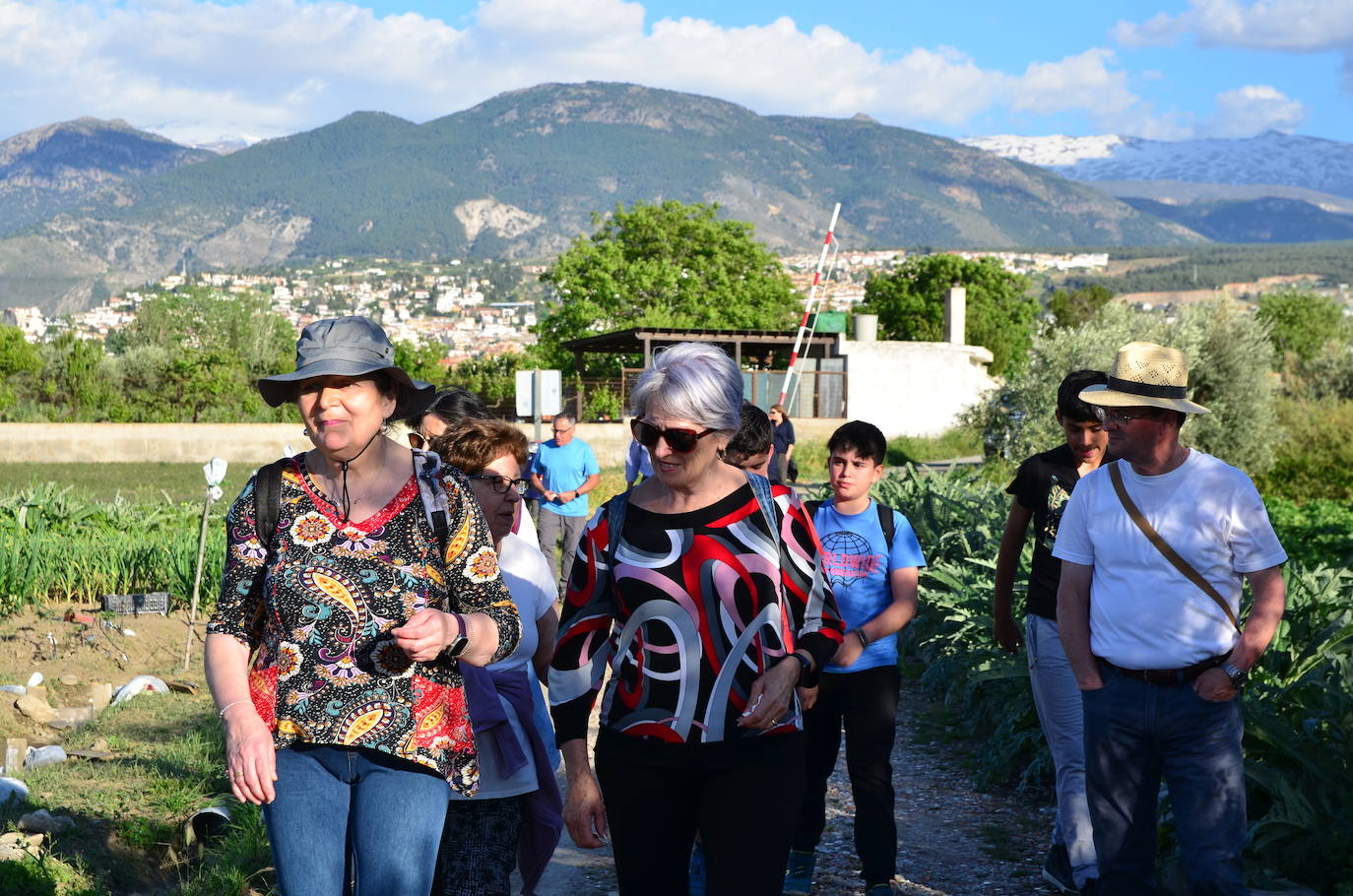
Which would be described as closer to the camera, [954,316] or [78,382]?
[78,382]

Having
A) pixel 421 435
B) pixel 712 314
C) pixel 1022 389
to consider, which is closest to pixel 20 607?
pixel 421 435

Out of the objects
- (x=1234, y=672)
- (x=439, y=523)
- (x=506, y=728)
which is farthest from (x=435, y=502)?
(x=1234, y=672)

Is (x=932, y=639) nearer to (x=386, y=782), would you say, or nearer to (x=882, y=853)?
(x=882, y=853)

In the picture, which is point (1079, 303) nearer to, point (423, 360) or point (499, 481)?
point (423, 360)

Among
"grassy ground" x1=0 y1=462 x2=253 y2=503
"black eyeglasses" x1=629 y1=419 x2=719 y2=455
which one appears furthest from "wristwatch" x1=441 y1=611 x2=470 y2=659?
"grassy ground" x1=0 y1=462 x2=253 y2=503

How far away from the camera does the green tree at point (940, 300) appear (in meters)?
88.8

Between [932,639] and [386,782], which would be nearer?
[386,782]

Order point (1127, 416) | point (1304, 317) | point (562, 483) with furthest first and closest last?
point (1304, 317) < point (562, 483) < point (1127, 416)

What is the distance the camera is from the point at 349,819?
3.00 m

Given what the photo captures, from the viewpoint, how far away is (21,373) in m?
39.8

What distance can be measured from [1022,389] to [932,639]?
1951cm

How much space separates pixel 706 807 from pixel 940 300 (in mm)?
87956

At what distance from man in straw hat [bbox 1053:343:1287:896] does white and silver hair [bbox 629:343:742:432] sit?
1223 mm

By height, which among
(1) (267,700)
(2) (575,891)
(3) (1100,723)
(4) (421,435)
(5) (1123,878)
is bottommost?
(2) (575,891)
